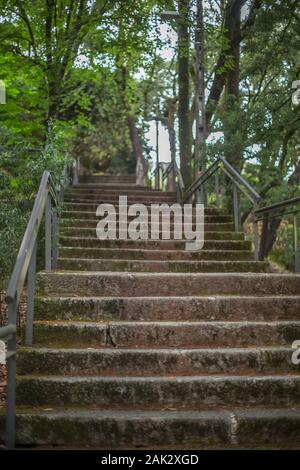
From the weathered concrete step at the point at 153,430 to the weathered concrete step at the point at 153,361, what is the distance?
0.49 metres

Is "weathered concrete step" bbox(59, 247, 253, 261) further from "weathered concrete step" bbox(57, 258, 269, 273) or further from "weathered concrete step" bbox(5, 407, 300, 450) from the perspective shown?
"weathered concrete step" bbox(5, 407, 300, 450)

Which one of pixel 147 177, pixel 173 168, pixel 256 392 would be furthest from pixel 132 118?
pixel 256 392

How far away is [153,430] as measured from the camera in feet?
13.2

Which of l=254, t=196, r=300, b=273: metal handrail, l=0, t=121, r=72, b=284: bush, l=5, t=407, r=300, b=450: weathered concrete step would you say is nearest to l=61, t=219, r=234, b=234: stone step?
l=0, t=121, r=72, b=284: bush

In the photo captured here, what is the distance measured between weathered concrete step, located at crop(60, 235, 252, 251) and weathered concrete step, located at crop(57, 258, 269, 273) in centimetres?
91

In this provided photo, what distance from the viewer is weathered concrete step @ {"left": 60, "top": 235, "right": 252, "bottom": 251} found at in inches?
302

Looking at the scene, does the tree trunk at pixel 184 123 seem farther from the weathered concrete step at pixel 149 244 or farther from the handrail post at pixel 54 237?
the handrail post at pixel 54 237

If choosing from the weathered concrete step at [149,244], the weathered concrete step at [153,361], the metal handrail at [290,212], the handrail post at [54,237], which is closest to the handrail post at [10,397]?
the weathered concrete step at [153,361]

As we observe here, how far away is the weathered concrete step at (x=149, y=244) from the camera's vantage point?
766 centimetres

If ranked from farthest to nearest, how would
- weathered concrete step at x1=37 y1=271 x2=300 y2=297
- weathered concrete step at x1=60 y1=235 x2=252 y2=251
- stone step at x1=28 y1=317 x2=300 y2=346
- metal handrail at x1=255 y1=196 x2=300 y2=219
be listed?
weathered concrete step at x1=60 y1=235 x2=252 y2=251 → metal handrail at x1=255 y1=196 x2=300 y2=219 → weathered concrete step at x1=37 y1=271 x2=300 y2=297 → stone step at x1=28 y1=317 x2=300 y2=346

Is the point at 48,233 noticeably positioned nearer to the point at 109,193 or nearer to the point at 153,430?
the point at 153,430

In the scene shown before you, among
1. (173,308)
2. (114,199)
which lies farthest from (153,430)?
(114,199)

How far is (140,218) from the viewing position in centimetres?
932
